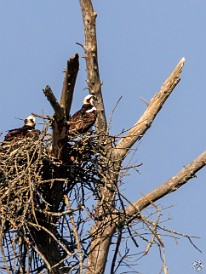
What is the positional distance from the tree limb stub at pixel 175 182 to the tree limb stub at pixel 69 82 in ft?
10.8

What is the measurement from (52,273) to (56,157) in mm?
1133

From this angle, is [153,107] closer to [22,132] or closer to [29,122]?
[29,122]

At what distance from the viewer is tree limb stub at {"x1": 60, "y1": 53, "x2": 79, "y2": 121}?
7805mm

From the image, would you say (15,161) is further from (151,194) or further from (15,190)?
(151,194)

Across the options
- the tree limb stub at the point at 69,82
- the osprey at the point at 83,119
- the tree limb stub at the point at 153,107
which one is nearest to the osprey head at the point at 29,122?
the osprey at the point at 83,119

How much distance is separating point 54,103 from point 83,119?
78.3 inches

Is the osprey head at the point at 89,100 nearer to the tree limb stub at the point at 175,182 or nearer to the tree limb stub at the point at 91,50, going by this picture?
the tree limb stub at the point at 91,50

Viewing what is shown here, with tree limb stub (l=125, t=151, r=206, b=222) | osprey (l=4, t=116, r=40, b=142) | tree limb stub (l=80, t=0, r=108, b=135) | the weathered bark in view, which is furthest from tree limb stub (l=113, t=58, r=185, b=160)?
the weathered bark

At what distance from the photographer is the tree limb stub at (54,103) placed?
7.71m

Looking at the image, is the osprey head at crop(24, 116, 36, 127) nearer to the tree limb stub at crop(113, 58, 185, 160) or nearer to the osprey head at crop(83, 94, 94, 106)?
the osprey head at crop(83, 94, 94, 106)

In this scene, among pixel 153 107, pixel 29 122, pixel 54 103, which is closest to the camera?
pixel 54 103

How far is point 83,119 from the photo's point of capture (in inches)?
388

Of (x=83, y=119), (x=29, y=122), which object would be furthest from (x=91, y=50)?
(x=83, y=119)

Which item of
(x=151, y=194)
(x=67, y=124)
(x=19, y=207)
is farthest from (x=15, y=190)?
(x=151, y=194)
